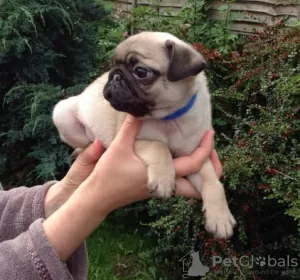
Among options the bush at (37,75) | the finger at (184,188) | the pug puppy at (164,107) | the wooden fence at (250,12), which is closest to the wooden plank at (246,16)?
the wooden fence at (250,12)

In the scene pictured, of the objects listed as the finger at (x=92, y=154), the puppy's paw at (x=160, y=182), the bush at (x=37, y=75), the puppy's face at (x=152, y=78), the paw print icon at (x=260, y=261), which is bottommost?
the paw print icon at (x=260, y=261)

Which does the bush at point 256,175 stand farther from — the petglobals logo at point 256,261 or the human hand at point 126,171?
the human hand at point 126,171

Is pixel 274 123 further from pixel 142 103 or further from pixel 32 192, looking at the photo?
pixel 32 192

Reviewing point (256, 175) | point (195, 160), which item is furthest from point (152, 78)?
point (256, 175)

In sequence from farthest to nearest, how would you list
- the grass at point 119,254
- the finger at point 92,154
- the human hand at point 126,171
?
the grass at point 119,254 → the finger at point 92,154 → the human hand at point 126,171

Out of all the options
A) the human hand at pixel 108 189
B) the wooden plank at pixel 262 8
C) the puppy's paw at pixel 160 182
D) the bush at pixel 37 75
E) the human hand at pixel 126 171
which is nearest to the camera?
the human hand at pixel 108 189

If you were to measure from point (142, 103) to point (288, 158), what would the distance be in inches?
48.1

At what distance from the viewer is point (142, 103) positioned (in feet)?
7.25

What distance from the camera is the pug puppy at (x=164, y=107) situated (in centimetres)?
220

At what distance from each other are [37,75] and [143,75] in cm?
233

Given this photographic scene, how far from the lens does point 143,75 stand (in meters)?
2.23

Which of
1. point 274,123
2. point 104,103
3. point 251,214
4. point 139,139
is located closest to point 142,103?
point 139,139

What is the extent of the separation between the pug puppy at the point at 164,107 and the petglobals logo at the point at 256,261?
864mm

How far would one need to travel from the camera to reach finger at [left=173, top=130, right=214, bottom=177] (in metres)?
2.23
